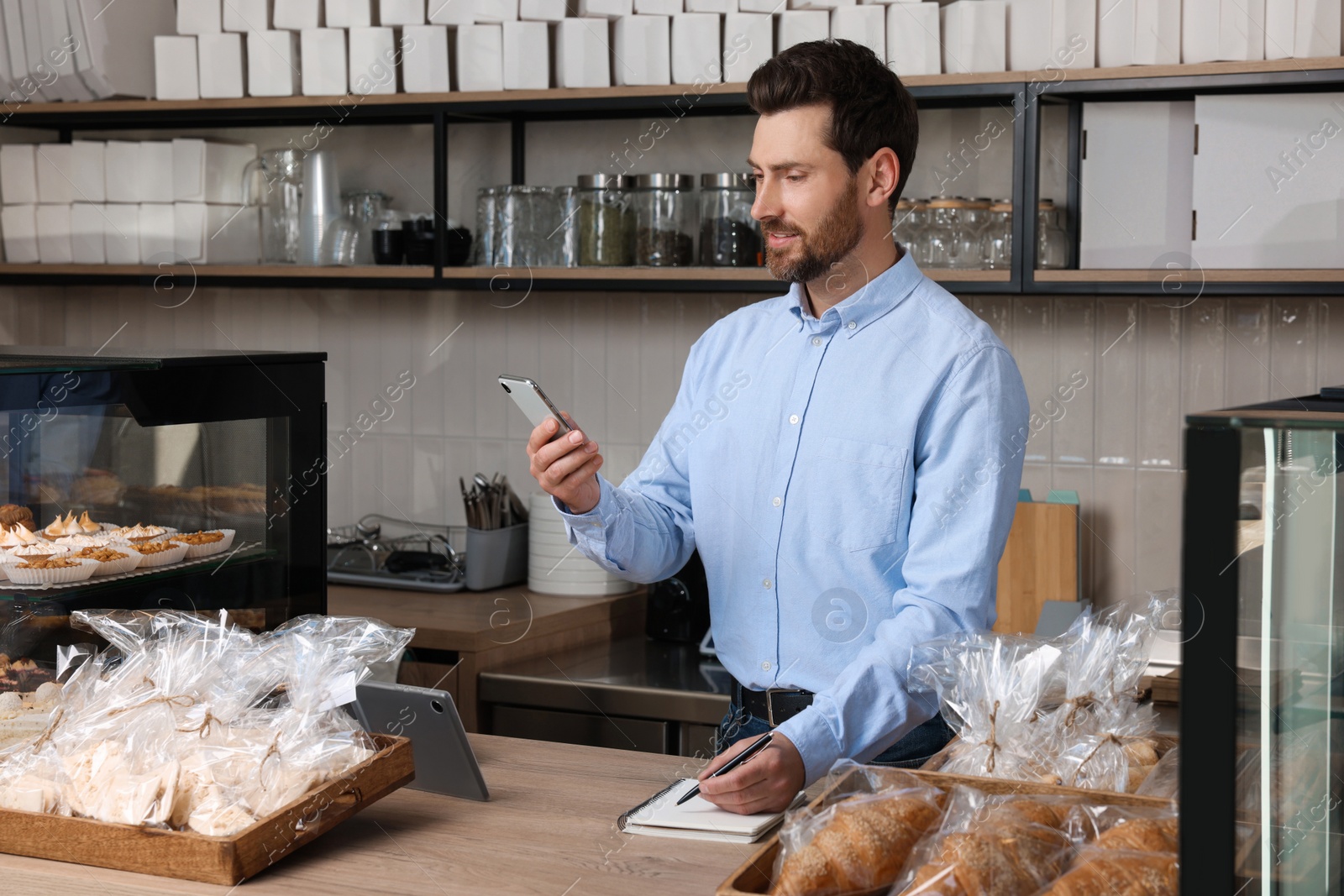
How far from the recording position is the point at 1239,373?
8.82ft

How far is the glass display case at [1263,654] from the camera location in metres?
0.82

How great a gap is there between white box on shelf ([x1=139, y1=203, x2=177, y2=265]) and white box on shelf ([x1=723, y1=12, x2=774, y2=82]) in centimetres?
143

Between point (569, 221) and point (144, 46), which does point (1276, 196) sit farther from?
point (144, 46)

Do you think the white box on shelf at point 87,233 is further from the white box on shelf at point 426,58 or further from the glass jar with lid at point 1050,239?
the glass jar with lid at point 1050,239

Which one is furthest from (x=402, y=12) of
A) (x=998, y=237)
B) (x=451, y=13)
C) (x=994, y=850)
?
(x=994, y=850)

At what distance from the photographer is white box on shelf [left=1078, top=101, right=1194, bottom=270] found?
2490 mm

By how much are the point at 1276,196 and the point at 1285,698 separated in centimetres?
174

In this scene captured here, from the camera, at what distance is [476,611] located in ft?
9.43

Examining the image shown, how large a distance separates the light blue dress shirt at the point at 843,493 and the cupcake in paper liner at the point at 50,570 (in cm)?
55

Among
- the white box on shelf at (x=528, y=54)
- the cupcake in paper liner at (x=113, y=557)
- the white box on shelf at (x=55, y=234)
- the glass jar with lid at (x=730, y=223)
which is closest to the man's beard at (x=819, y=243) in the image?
the cupcake in paper liner at (x=113, y=557)

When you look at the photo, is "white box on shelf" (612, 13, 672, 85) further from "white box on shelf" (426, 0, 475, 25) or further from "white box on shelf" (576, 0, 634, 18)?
"white box on shelf" (426, 0, 475, 25)

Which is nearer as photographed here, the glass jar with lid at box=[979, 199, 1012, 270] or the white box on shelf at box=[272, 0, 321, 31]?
the glass jar with lid at box=[979, 199, 1012, 270]

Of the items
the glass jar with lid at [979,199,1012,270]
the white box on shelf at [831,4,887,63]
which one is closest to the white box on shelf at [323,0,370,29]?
the white box on shelf at [831,4,887,63]

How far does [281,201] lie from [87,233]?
1.74 feet
